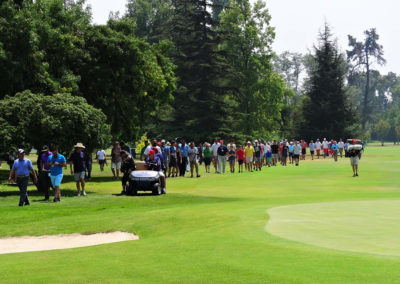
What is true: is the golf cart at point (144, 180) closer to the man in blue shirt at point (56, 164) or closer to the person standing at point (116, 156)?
the man in blue shirt at point (56, 164)

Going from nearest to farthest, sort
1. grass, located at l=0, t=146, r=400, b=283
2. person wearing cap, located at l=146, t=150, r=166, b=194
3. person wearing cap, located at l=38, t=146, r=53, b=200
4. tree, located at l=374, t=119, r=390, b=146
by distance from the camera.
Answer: grass, located at l=0, t=146, r=400, b=283, person wearing cap, located at l=38, t=146, r=53, b=200, person wearing cap, located at l=146, t=150, r=166, b=194, tree, located at l=374, t=119, r=390, b=146

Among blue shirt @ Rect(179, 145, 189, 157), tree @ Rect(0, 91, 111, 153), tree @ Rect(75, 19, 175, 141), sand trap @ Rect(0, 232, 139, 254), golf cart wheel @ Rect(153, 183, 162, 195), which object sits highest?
tree @ Rect(75, 19, 175, 141)

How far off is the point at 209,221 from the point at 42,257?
500 cm

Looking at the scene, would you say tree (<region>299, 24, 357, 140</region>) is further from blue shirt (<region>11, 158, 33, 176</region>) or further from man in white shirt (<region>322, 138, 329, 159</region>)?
blue shirt (<region>11, 158, 33, 176</region>)

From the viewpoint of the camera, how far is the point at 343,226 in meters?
12.3

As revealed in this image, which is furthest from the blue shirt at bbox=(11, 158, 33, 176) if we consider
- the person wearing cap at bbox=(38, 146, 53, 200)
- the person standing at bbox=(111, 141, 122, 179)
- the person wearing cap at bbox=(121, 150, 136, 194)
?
the person standing at bbox=(111, 141, 122, 179)

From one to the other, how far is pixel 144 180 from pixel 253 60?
54.1 meters

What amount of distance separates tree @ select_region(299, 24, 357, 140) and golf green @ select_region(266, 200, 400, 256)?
2526 inches

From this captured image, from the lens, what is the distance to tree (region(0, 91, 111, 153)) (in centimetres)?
2384

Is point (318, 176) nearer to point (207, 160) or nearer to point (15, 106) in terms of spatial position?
point (207, 160)

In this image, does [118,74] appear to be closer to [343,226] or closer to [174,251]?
[343,226]

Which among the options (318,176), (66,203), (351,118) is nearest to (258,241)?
(66,203)

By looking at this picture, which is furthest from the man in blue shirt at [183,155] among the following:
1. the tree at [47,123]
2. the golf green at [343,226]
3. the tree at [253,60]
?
the tree at [253,60]

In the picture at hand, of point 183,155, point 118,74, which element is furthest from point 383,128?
point 118,74
